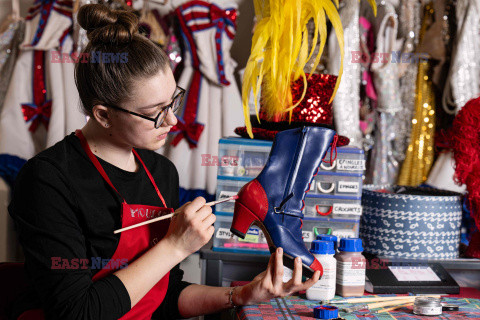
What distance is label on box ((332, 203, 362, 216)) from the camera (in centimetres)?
135

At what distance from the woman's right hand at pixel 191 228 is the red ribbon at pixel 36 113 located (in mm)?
1244

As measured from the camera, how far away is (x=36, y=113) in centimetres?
212

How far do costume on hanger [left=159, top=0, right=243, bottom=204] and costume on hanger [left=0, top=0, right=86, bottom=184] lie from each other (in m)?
0.42

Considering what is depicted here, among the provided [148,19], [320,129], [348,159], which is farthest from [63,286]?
[148,19]

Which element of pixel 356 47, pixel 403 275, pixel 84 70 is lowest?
pixel 403 275

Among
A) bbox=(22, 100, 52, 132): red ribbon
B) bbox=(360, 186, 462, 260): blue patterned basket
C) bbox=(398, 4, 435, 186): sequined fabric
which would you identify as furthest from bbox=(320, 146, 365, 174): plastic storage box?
bbox=(22, 100, 52, 132): red ribbon

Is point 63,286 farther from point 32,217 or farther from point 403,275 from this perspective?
A: point 403,275

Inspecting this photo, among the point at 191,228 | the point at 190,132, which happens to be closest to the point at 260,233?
the point at 191,228

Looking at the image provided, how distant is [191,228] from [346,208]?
1.54ft

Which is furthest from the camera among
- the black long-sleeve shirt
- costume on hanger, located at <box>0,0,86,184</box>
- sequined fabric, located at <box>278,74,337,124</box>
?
costume on hanger, located at <box>0,0,86,184</box>

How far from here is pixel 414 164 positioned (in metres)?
2.33

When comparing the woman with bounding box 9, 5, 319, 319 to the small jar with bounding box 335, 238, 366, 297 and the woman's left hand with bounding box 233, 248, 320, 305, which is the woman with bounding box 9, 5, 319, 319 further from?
the small jar with bounding box 335, 238, 366, 297

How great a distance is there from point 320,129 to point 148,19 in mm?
1255

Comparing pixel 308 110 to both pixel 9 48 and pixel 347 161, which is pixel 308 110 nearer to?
pixel 347 161
